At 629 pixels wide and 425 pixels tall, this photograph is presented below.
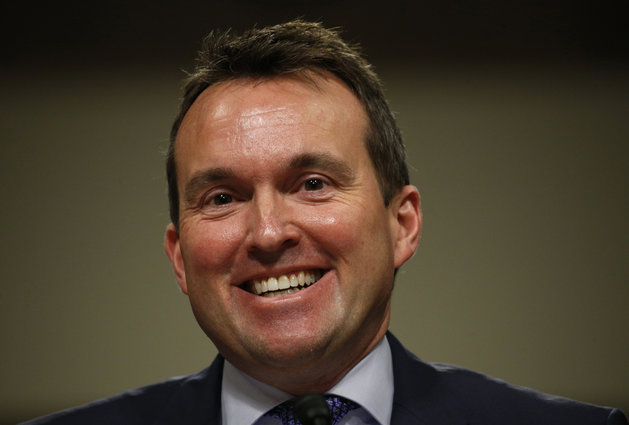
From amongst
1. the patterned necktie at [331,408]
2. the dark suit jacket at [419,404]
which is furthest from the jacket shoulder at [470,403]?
the patterned necktie at [331,408]

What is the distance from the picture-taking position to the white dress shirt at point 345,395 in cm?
158

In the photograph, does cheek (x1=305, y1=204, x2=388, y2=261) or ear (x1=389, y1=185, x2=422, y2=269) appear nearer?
cheek (x1=305, y1=204, x2=388, y2=261)

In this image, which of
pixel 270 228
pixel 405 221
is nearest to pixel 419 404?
pixel 405 221

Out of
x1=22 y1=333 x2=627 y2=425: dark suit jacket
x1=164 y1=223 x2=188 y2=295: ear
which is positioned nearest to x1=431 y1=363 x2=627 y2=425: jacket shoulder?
x1=22 y1=333 x2=627 y2=425: dark suit jacket

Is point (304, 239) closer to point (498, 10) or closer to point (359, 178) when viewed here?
point (359, 178)

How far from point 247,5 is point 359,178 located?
1541mm

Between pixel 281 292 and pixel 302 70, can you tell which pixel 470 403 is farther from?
pixel 302 70

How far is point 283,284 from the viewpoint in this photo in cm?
150

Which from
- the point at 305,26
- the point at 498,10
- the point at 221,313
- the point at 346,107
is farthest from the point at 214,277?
the point at 498,10

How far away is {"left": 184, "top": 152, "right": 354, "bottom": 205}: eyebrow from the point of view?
1512 mm

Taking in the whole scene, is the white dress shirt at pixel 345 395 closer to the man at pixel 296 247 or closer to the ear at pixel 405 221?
the man at pixel 296 247

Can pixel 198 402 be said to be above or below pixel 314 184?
below

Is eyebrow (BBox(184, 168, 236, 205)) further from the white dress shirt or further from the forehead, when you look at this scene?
the white dress shirt

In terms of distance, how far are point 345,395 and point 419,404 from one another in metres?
0.19
